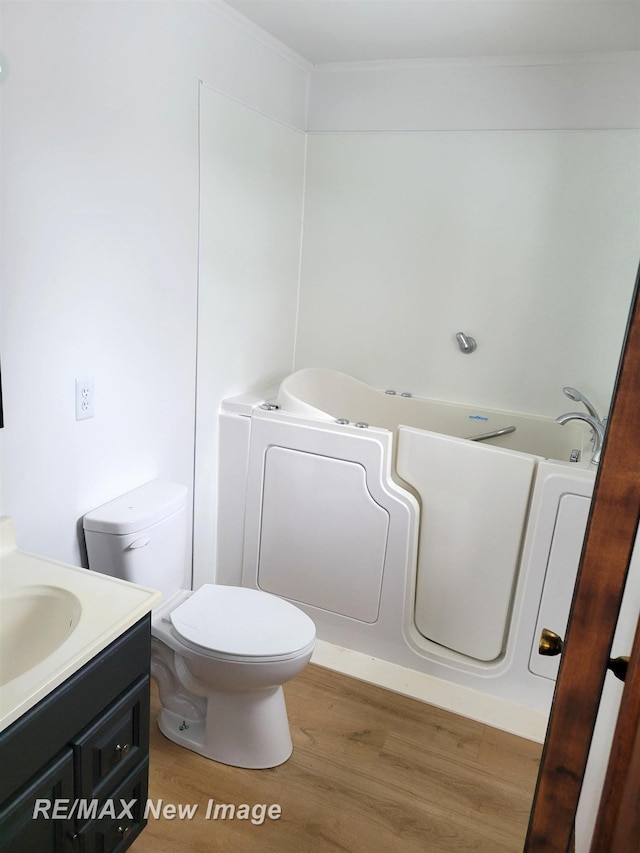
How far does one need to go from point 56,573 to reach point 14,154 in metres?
1.01

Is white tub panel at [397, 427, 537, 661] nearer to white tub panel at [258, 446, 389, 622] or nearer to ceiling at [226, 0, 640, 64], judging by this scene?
white tub panel at [258, 446, 389, 622]

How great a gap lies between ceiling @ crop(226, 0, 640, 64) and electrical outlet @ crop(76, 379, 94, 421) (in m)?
1.41

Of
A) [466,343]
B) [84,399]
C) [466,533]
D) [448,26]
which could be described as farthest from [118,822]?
[448,26]

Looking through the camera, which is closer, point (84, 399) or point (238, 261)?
point (84, 399)

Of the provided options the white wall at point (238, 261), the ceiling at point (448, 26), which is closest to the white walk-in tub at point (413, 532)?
the white wall at point (238, 261)

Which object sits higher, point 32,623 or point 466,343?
point 466,343

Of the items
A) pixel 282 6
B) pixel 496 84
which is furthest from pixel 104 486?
pixel 496 84

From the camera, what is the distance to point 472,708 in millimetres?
2324

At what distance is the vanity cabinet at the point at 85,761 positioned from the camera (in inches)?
46.1

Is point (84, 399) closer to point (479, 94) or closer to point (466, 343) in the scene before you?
point (466, 343)

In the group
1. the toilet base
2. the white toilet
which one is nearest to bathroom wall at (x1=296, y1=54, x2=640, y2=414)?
the white toilet

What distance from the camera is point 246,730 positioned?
1.97 meters

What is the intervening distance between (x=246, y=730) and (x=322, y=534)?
80cm

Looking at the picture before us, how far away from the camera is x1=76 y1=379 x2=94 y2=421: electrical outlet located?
1848 millimetres
